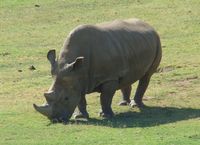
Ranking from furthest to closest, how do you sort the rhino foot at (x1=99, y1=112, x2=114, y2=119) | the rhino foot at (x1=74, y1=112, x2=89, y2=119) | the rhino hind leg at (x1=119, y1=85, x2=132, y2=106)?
the rhino hind leg at (x1=119, y1=85, x2=132, y2=106) < the rhino foot at (x1=99, y1=112, x2=114, y2=119) < the rhino foot at (x1=74, y1=112, x2=89, y2=119)

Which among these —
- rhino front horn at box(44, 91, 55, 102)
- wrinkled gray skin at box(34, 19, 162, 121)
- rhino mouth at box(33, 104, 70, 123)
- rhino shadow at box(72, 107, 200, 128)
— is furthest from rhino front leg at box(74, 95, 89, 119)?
rhino front horn at box(44, 91, 55, 102)

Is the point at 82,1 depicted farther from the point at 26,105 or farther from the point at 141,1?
the point at 26,105

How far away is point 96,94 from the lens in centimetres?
2061

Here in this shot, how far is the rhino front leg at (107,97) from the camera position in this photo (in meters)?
18.0

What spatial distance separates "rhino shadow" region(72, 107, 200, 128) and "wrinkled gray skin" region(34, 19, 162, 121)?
1.10ft

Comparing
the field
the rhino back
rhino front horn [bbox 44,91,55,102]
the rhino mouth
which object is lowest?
the field

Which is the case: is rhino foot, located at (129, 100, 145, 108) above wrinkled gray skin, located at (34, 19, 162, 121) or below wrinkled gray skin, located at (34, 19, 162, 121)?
below

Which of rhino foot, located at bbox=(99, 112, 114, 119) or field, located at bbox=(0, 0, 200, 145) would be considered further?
rhino foot, located at bbox=(99, 112, 114, 119)

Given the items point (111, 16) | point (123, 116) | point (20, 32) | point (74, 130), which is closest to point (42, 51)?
point (20, 32)

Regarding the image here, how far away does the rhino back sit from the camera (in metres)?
17.9

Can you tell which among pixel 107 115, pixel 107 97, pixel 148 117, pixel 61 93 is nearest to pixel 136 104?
pixel 148 117

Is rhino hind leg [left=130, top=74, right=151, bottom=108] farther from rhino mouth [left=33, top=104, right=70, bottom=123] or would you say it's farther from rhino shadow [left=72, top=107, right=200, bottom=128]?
rhino mouth [left=33, top=104, right=70, bottom=123]

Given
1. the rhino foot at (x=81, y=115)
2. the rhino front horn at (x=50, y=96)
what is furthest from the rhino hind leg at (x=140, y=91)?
the rhino front horn at (x=50, y=96)

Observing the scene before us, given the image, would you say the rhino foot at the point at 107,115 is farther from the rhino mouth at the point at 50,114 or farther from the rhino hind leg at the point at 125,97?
the rhino hind leg at the point at 125,97
